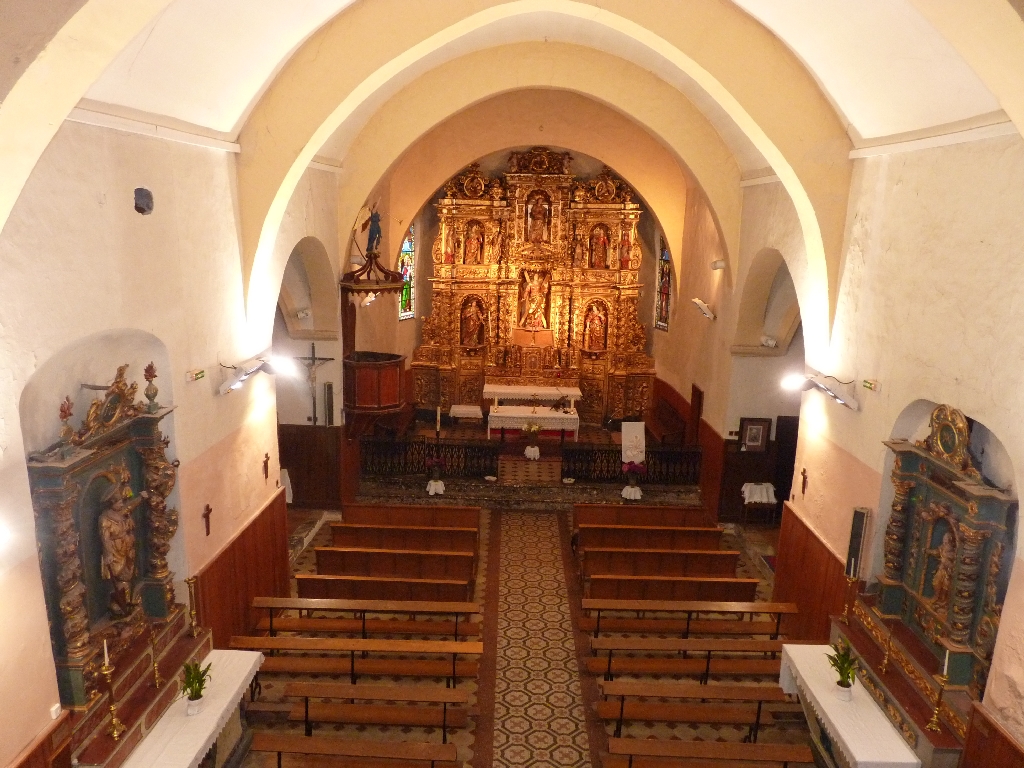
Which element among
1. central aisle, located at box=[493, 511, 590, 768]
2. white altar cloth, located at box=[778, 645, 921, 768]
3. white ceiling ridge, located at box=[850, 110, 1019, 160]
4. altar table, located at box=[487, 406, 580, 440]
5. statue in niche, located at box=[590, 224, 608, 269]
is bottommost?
central aisle, located at box=[493, 511, 590, 768]

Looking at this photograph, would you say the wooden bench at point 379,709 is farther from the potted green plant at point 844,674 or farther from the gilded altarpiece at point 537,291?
the gilded altarpiece at point 537,291

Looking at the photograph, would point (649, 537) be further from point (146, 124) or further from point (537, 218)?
point (537, 218)

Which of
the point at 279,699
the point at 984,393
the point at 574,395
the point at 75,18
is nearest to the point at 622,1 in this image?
the point at 984,393

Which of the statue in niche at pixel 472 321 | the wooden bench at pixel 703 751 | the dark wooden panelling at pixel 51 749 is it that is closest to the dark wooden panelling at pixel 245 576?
the dark wooden panelling at pixel 51 749

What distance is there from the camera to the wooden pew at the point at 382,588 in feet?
31.0

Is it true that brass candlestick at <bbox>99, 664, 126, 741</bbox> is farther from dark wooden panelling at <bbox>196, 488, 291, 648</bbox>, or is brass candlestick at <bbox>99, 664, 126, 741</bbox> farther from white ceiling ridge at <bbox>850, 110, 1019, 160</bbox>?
white ceiling ridge at <bbox>850, 110, 1019, 160</bbox>

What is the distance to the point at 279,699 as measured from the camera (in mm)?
7941

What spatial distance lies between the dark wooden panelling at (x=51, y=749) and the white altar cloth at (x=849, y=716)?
19.0 feet

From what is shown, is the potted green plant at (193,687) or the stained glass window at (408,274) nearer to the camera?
the potted green plant at (193,687)

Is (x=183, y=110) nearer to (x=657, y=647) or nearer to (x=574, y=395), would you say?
(x=657, y=647)

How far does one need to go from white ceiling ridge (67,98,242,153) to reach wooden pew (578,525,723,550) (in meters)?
6.99

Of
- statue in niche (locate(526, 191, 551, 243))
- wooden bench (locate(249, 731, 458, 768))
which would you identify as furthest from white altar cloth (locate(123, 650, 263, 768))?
statue in niche (locate(526, 191, 551, 243))

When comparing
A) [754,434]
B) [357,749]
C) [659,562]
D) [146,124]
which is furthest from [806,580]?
[146,124]

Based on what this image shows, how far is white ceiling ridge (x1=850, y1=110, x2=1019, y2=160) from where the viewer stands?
5512 mm
